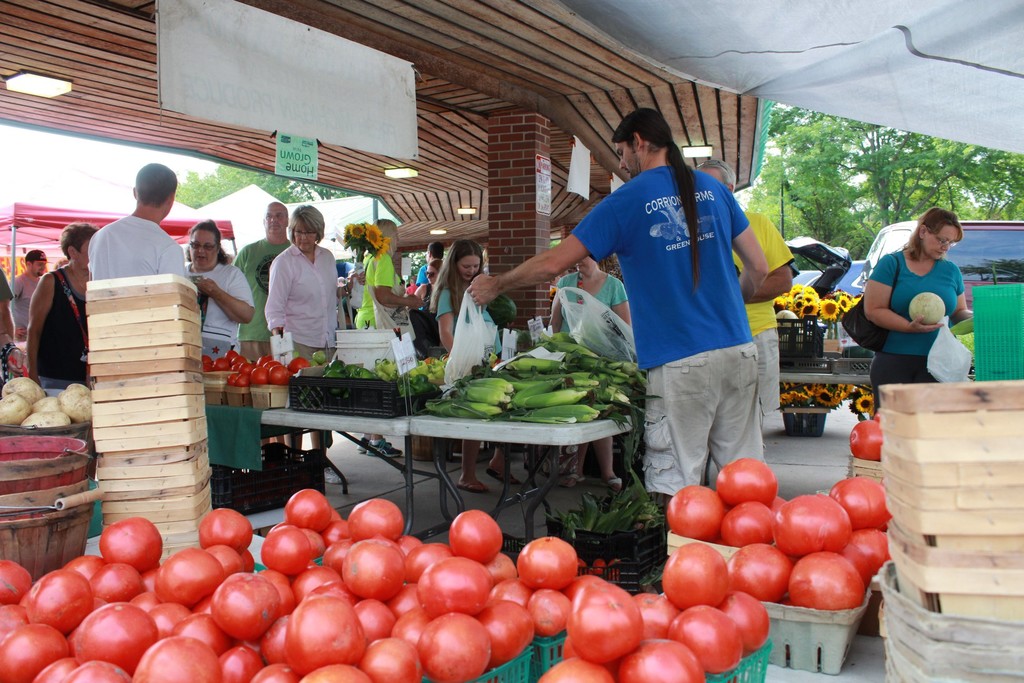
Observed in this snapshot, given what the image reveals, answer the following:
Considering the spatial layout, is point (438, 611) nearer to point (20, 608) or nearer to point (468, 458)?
point (20, 608)

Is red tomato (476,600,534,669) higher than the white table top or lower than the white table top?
lower

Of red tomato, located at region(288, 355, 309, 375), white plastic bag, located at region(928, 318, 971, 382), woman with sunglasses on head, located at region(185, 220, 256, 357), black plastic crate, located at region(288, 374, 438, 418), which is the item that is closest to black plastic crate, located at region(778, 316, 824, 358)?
white plastic bag, located at region(928, 318, 971, 382)

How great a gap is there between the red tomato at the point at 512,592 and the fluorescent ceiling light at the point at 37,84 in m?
6.66

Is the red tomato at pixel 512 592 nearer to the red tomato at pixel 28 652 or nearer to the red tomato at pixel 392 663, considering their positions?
the red tomato at pixel 392 663

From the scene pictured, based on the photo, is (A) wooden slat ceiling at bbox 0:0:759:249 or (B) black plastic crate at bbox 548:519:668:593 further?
(A) wooden slat ceiling at bbox 0:0:759:249

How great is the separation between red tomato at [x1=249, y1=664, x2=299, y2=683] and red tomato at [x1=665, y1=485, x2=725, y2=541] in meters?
1.00

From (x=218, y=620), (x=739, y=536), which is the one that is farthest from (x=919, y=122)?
(x=218, y=620)

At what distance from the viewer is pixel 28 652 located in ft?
4.48

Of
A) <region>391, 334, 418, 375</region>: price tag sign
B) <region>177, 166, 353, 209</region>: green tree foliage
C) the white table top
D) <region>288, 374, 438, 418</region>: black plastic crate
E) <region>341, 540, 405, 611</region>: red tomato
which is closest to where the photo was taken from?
<region>341, 540, 405, 611</region>: red tomato

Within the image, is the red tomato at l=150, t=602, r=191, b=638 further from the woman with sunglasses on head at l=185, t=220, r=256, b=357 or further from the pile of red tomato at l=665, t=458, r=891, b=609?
the woman with sunglasses on head at l=185, t=220, r=256, b=357

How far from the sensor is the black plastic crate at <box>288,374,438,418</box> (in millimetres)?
3740

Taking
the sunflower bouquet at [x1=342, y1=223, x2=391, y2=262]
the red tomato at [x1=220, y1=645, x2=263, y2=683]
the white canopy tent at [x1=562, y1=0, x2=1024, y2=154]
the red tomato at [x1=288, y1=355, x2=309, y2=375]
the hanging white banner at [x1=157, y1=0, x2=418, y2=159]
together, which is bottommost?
the red tomato at [x1=220, y1=645, x2=263, y2=683]

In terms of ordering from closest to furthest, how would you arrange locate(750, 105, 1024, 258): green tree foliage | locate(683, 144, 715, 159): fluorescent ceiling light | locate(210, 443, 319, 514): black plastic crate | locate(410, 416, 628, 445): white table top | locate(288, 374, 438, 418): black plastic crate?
locate(410, 416, 628, 445): white table top → locate(288, 374, 438, 418): black plastic crate → locate(210, 443, 319, 514): black plastic crate → locate(683, 144, 715, 159): fluorescent ceiling light → locate(750, 105, 1024, 258): green tree foliage

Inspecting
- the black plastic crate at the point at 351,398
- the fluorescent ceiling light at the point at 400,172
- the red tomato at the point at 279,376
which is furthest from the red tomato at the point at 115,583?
the fluorescent ceiling light at the point at 400,172
